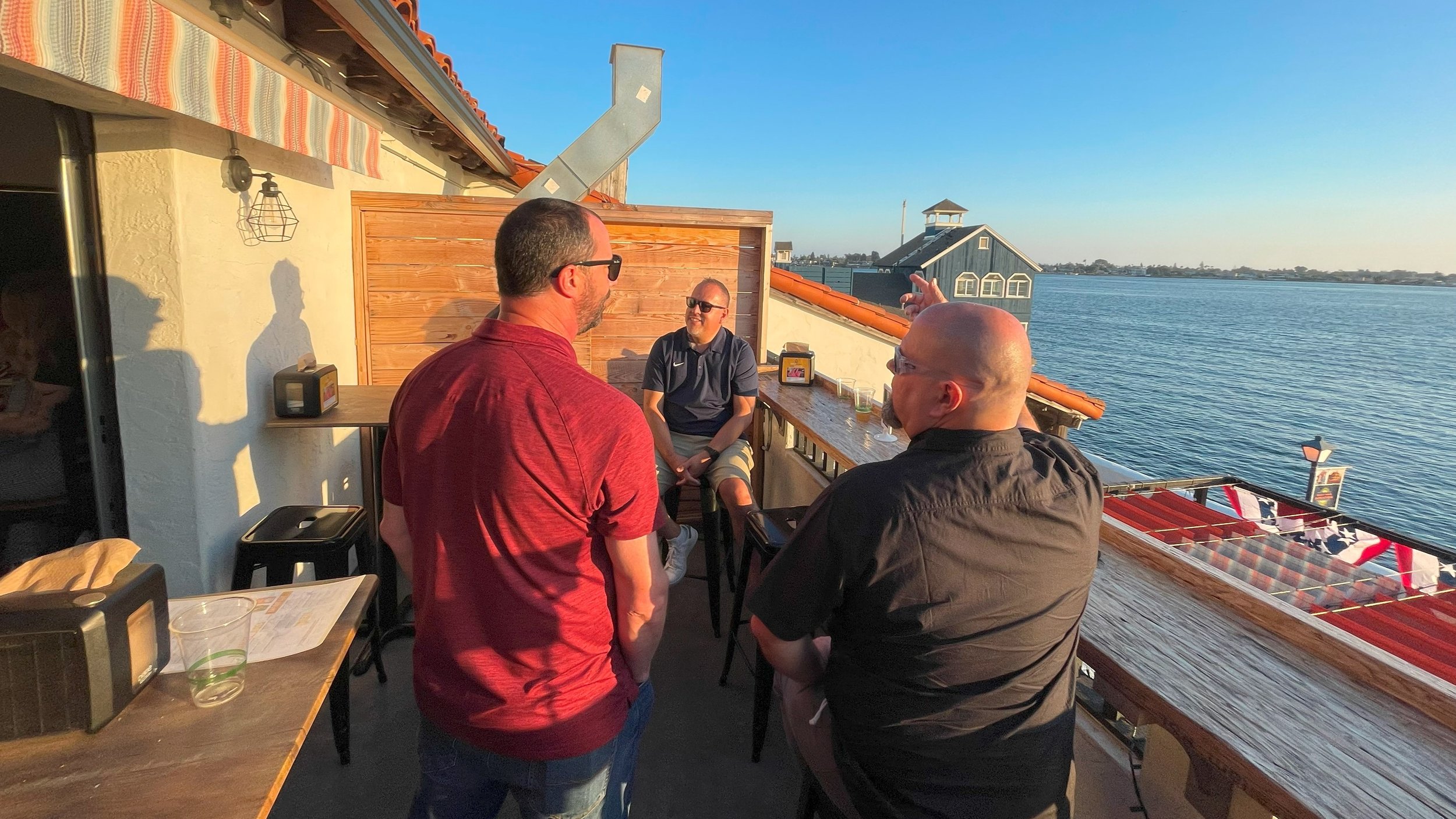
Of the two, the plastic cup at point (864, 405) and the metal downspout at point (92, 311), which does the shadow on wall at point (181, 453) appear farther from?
the plastic cup at point (864, 405)

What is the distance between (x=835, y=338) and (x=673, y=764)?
6.11 m

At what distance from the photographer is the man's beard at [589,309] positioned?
135 cm

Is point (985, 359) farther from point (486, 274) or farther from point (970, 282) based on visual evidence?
point (970, 282)

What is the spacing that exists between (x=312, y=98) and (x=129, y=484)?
56.2 inches

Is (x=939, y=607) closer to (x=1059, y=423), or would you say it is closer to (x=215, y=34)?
(x=215, y=34)

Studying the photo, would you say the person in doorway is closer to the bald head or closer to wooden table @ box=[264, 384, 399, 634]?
the bald head

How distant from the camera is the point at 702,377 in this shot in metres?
3.73

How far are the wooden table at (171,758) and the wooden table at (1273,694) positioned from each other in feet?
4.60

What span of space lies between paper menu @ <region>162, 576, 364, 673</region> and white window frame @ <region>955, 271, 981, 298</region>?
32.0 meters

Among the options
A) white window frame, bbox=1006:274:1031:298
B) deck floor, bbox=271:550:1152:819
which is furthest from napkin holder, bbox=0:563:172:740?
white window frame, bbox=1006:274:1031:298

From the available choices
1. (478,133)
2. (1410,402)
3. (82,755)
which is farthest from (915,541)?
(1410,402)

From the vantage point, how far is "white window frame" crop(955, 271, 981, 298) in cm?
3106

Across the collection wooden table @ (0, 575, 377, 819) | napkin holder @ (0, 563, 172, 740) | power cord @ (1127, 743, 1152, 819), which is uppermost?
napkin holder @ (0, 563, 172, 740)

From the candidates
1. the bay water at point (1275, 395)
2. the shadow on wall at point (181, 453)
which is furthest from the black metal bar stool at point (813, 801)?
the bay water at point (1275, 395)
